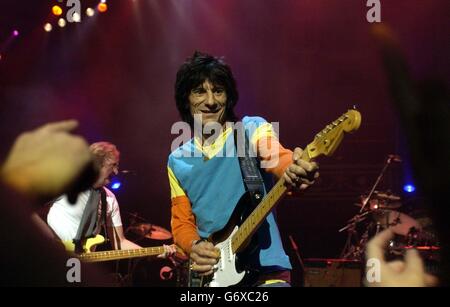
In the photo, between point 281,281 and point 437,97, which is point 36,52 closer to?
point 281,281

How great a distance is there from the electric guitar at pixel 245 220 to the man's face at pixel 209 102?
54cm

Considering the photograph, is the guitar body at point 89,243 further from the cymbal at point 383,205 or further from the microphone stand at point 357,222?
the cymbal at point 383,205

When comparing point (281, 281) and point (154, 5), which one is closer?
point (281, 281)

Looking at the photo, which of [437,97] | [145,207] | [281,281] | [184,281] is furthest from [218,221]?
[145,207]

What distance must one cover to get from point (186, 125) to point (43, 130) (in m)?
2.28

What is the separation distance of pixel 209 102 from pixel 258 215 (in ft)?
2.42

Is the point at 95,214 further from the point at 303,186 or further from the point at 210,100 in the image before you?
the point at 303,186

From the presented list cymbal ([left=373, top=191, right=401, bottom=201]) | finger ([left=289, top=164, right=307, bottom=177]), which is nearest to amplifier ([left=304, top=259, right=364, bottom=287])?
cymbal ([left=373, top=191, right=401, bottom=201])

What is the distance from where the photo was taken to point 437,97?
0.85 metres

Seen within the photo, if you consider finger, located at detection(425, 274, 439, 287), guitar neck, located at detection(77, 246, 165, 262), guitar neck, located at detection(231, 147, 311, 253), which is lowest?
finger, located at detection(425, 274, 439, 287)

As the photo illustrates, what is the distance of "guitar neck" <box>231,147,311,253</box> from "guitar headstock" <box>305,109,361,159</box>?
7.5 inches

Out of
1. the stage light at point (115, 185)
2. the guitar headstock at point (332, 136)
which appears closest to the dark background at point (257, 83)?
the stage light at point (115, 185)

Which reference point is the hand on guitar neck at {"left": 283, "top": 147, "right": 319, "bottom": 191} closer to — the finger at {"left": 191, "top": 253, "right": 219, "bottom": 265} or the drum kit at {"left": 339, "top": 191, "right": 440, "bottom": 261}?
the finger at {"left": 191, "top": 253, "right": 219, "bottom": 265}

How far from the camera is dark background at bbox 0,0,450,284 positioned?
27.2 feet
